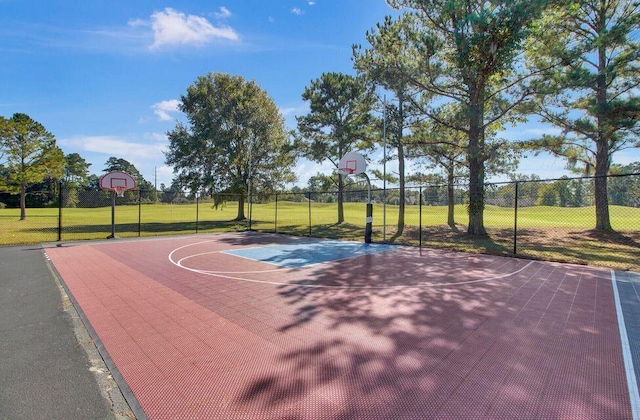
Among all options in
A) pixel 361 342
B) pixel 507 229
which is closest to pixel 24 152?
pixel 361 342

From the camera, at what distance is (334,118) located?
2141 cm

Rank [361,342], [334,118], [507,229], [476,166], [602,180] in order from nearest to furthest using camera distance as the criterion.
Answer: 1. [361,342]
2. [476,166]
3. [602,180]
4. [507,229]
5. [334,118]

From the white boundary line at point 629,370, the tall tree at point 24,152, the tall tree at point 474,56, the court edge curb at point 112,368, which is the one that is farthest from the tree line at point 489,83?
the tall tree at point 24,152

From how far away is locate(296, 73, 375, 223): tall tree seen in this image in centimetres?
2064

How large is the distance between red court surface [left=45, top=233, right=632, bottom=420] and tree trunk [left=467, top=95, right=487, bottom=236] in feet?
23.6

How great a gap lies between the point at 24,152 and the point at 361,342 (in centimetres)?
2960

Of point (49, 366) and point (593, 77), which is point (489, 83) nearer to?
point (593, 77)

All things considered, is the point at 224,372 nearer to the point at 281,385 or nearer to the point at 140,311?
the point at 281,385

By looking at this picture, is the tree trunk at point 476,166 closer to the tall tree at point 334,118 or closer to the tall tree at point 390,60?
the tall tree at point 390,60

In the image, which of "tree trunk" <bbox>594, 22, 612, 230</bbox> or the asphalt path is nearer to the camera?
the asphalt path

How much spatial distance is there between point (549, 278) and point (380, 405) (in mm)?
6059

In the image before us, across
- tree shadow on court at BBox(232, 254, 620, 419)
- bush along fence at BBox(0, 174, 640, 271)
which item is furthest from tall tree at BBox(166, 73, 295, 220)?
tree shadow on court at BBox(232, 254, 620, 419)

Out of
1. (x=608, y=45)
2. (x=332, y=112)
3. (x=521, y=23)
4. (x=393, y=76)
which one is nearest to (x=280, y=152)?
(x=332, y=112)

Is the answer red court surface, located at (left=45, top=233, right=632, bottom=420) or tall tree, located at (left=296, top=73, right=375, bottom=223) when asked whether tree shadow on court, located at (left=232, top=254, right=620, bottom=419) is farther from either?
tall tree, located at (left=296, top=73, right=375, bottom=223)
